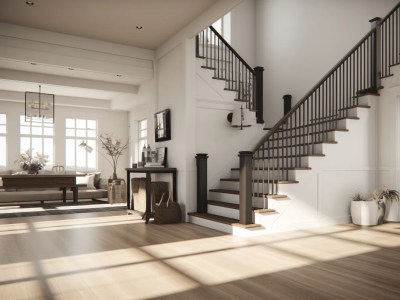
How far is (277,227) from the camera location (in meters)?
4.89

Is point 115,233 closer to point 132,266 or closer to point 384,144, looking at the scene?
point 132,266

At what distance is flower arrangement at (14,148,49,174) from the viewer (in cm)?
859

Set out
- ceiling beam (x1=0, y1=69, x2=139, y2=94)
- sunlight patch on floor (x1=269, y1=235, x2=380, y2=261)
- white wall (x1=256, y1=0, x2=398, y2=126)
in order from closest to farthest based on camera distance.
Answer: sunlight patch on floor (x1=269, y1=235, x2=380, y2=261) < white wall (x1=256, y1=0, x2=398, y2=126) < ceiling beam (x1=0, y1=69, x2=139, y2=94)

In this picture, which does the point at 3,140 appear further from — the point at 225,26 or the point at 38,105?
the point at 225,26

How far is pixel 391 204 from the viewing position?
570 centimetres

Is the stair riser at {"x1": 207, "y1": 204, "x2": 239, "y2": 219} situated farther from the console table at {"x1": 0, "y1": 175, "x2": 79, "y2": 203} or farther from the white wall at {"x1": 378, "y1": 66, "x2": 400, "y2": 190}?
the console table at {"x1": 0, "y1": 175, "x2": 79, "y2": 203}

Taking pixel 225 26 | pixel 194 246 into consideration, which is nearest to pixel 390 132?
pixel 194 246

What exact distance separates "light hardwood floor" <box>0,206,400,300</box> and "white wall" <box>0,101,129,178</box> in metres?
5.52

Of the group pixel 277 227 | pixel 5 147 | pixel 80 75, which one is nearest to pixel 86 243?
pixel 277 227

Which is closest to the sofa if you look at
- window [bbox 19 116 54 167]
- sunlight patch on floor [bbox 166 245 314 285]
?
window [bbox 19 116 54 167]

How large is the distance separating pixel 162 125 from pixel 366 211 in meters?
3.85

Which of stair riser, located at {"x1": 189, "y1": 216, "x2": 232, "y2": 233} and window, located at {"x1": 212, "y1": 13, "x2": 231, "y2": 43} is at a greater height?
window, located at {"x1": 212, "y1": 13, "x2": 231, "y2": 43}

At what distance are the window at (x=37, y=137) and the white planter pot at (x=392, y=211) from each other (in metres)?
9.00

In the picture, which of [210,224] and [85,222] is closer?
[210,224]
